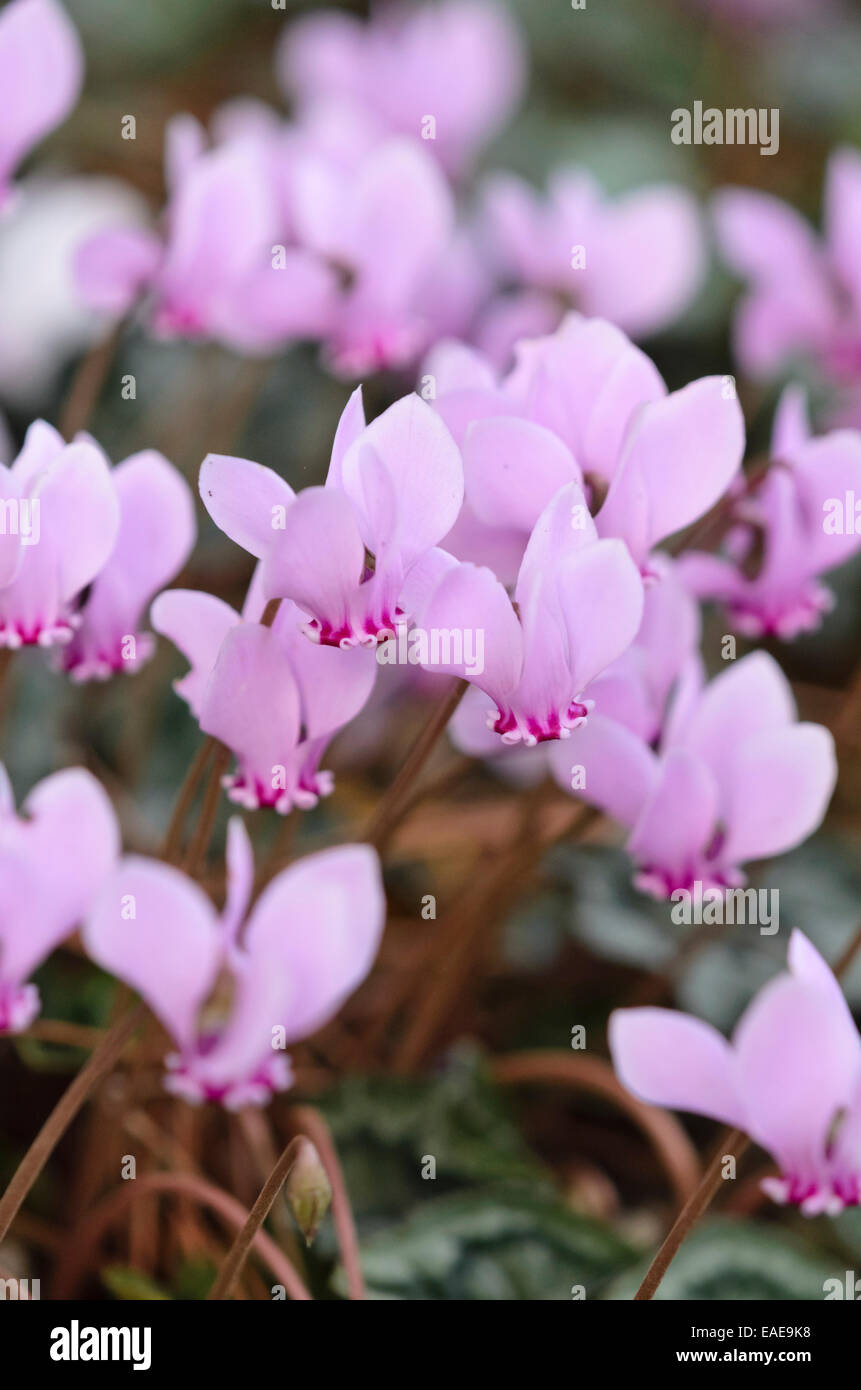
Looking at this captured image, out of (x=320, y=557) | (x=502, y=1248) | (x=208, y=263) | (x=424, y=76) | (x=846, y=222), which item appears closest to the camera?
(x=320, y=557)

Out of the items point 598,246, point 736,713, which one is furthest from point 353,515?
point 598,246

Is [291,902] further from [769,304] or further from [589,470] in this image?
[769,304]

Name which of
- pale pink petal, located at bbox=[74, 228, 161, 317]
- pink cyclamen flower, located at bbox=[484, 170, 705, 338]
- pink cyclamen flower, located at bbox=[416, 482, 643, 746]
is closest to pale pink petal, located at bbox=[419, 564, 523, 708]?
pink cyclamen flower, located at bbox=[416, 482, 643, 746]

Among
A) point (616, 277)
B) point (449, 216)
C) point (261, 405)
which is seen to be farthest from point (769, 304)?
point (261, 405)

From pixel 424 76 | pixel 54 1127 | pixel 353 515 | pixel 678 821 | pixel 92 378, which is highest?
pixel 424 76

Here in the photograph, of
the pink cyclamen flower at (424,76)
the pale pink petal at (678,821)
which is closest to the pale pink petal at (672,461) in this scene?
the pale pink petal at (678,821)

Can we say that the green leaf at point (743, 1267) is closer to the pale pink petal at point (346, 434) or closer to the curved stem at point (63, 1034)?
the curved stem at point (63, 1034)

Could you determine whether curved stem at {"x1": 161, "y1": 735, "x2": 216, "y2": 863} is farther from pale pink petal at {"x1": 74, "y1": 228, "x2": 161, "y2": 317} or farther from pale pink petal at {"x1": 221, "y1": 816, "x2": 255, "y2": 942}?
pale pink petal at {"x1": 74, "y1": 228, "x2": 161, "y2": 317}

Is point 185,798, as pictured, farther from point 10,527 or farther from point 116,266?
point 116,266
